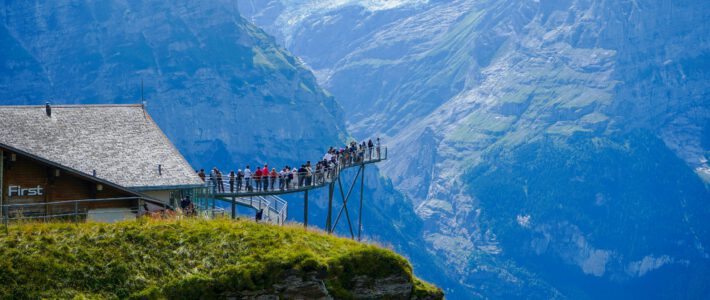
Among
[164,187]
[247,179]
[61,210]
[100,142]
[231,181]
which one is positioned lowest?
[61,210]

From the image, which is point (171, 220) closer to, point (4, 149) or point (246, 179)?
point (4, 149)

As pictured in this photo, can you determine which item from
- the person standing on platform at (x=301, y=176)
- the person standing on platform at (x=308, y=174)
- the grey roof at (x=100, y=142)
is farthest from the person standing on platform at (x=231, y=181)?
the grey roof at (x=100, y=142)

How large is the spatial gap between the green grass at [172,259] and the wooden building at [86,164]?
18.6ft

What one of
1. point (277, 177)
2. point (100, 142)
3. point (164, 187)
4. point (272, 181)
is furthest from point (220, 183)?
point (164, 187)

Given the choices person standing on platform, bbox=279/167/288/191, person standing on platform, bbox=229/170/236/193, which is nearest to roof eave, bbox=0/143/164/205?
person standing on platform, bbox=229/170/236/193

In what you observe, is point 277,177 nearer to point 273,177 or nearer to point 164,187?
point 273,177

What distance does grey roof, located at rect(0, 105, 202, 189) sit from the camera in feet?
204

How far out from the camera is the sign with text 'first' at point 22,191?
2287 inches

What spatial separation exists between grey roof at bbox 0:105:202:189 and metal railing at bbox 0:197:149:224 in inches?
109

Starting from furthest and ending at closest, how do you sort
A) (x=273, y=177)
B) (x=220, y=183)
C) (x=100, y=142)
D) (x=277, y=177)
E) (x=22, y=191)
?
(x=277, y=177), (x=273, y=177), (x=220, y=183), (x=100, y=142), (x=22, y=191)

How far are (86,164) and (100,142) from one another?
2.71 m

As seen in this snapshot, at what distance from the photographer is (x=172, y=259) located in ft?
172

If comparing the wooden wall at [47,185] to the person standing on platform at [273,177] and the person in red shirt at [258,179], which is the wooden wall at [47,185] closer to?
the person in red shirt at [258,179]

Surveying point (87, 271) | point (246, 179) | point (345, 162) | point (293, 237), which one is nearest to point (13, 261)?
point (87, 271)
